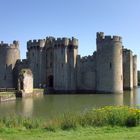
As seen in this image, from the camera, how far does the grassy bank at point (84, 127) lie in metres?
10.5

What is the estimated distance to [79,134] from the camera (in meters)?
10.8

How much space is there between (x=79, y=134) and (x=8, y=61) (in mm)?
40906

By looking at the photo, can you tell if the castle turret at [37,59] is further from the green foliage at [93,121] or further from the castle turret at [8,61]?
the green foliage at [93,121]

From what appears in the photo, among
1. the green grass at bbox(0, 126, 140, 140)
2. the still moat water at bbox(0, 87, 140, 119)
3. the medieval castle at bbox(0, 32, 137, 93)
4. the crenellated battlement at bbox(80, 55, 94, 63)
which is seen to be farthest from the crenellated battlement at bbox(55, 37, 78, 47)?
the green grass at bbox(0, 126, 140, 140)

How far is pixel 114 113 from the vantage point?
500 inches

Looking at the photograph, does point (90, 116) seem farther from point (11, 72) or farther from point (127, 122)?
point (11, 72)

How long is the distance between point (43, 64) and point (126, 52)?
11.5 metres

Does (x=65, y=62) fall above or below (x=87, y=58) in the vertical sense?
below

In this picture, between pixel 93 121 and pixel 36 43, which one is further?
pixel 36 43

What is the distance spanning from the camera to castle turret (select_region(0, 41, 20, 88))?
50.3 m

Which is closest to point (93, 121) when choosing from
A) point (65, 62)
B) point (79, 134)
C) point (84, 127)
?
point (84, 127)

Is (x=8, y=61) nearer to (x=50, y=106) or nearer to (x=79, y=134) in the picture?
(x=50, y=106)

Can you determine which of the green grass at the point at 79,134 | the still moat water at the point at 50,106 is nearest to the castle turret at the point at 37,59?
the still moat water at the point at 50,106

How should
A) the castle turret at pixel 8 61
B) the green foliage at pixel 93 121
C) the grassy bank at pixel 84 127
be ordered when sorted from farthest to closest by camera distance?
the castle turret at pixel 8 61 → the green foliage at pixel 93 121 → the grassy bank at pixel 84 127
